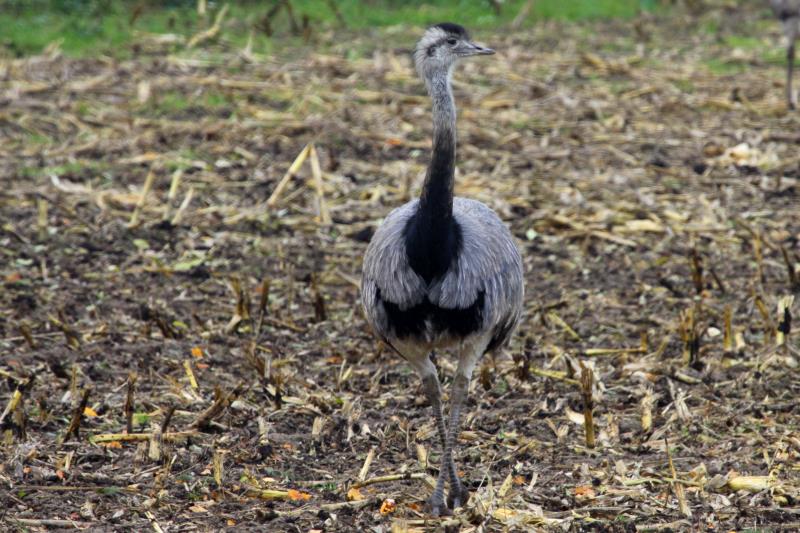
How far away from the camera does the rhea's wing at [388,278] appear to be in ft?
19.1

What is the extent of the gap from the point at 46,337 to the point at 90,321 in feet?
1.33

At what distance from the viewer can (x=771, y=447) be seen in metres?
6.44

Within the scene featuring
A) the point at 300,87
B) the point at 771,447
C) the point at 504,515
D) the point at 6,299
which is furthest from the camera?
the point at 300,87

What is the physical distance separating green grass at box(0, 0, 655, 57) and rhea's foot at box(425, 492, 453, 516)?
9.16 metres

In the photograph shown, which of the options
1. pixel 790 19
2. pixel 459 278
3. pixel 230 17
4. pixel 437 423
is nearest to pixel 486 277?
pixel 459 278

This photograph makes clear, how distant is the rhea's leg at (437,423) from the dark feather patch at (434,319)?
32cm

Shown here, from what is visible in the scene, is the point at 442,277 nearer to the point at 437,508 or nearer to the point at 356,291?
the point at 437,508

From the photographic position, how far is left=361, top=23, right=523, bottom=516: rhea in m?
5.77

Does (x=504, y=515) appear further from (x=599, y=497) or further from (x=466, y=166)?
(x=466, y=166)

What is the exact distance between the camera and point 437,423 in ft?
20.8

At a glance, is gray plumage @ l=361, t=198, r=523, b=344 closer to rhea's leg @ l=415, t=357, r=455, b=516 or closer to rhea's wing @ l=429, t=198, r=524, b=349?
rhea's wing @ l=429, t=198, r=524, b=349

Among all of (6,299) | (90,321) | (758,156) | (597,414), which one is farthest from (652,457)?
(758,156)

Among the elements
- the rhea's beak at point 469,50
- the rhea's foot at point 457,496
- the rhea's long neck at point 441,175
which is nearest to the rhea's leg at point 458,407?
the rhea's foot at point 457,496

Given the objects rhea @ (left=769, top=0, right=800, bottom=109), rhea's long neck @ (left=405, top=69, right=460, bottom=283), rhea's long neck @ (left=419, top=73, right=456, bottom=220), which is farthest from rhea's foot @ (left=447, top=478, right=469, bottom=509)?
rhea @ (left=769, top=0, right=800, bottom=109)
